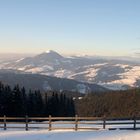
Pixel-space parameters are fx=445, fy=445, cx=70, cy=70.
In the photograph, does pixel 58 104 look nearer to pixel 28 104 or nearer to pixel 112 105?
pixel 28 104

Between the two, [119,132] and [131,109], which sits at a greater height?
[119,132]

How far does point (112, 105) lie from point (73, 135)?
13244cm

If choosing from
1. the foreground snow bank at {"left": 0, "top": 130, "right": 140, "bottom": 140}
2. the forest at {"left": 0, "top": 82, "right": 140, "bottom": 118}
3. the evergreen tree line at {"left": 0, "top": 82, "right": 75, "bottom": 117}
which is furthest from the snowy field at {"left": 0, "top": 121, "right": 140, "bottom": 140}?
the evergreen tree line at {"left": 0, "top": 82, "right": 75, "bottom": 117}

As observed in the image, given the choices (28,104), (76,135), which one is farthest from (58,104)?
(76,135)

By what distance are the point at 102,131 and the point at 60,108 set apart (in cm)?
6503

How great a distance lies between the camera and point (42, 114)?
8669 cm

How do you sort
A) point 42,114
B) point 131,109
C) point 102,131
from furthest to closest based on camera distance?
1. point 131,109
2. point 42,114
3. point 102,131

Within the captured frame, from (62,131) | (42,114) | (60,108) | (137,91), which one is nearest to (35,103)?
(42,114)

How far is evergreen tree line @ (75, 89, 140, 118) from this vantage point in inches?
6137

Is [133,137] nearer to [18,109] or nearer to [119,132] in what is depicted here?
[119,132]

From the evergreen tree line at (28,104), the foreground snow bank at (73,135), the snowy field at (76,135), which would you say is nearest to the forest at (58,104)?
the evergreen tree line at (28,104)

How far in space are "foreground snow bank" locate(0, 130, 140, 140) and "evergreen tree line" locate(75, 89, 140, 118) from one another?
116848 mm

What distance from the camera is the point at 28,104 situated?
84688 mm

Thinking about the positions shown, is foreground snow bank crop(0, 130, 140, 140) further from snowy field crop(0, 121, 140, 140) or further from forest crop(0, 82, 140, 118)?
forest crop(0, 82, 140, 118)
